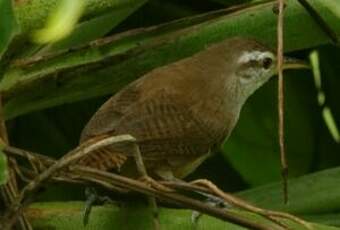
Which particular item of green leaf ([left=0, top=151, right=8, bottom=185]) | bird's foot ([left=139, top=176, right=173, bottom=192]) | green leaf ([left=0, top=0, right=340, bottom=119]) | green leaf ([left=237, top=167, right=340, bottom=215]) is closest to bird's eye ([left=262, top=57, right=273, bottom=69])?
green leaf ([left=0, top=0, right=340, bottom=119])

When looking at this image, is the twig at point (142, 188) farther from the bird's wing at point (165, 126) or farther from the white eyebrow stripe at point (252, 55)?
the white eyebrow stripe at point (252, 55)

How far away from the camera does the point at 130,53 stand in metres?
1.51

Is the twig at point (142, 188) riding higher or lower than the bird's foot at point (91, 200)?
higher

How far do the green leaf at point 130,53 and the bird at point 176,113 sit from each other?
36 mm

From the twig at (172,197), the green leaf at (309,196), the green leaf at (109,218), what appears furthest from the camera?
the green leaf at (309,196)

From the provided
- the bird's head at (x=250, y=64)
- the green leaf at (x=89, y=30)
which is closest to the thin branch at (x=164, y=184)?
the green leaf at (x=89, y=30)

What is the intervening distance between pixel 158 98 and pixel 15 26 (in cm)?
71

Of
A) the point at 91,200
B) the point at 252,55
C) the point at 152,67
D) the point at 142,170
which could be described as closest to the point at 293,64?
the point at 252,55

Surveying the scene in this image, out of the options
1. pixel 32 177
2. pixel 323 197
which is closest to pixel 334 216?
pixel 323 197

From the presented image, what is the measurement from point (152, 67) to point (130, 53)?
86 mm

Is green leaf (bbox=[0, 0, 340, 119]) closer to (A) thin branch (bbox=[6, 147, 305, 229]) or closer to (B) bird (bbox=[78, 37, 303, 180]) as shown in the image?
(B) bird (bbox=[78, 37, 303, 180])

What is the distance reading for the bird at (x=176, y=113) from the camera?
145 centimetres

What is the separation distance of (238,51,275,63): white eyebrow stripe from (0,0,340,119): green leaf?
200mm

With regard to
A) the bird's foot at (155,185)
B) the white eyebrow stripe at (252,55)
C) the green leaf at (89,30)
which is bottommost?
the white eyebrow stripe at (252,55)
